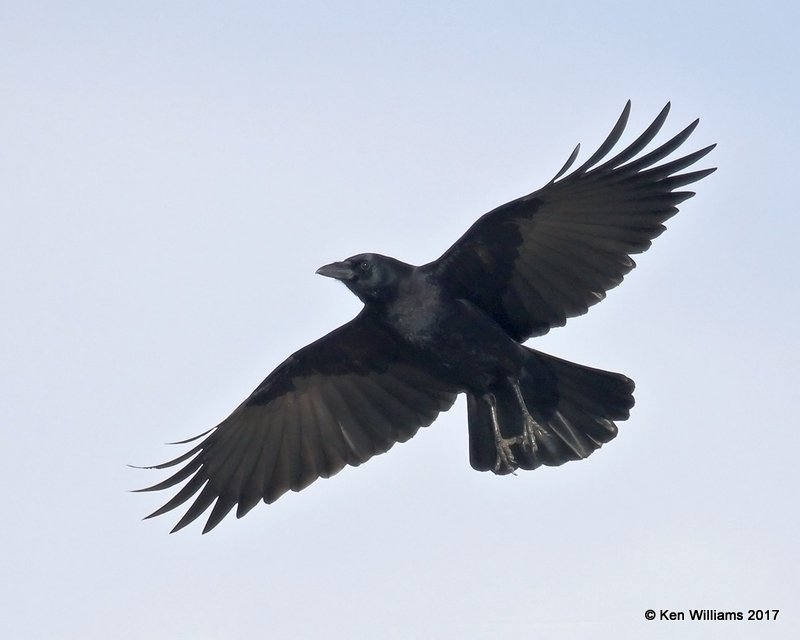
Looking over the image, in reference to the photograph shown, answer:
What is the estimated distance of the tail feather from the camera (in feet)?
39.0

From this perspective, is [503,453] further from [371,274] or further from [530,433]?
[371,274]

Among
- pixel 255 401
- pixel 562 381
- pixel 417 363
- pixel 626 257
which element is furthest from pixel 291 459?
pixel 626 257

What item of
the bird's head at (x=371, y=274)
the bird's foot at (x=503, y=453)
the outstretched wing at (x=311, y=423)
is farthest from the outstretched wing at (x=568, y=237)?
the outstretched wing at (x=311, y=423)

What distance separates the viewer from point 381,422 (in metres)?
12.8

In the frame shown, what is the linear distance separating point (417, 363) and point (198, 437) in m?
2.15

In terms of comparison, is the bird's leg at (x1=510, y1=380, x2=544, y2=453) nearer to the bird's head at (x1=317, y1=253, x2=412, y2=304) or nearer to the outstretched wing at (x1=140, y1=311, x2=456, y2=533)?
the outstretched wing at (x1=140, y1=311, x2=456, y2=533)

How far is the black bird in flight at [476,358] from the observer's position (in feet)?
37.1

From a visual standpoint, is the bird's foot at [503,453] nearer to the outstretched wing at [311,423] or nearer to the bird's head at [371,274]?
the outstretched wing at [311,423]

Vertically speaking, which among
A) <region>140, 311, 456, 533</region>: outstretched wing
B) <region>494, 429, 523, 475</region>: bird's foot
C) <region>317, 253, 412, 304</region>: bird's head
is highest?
<region>317, 253, 412, 304</region>: bird's head

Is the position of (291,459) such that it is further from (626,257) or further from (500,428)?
(626,257)

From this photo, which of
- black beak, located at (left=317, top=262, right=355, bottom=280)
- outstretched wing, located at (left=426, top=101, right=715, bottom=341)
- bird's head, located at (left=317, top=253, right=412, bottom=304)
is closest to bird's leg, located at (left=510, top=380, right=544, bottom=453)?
outstretched wing, located at (left=426, top=101, right=715, bottom=341)

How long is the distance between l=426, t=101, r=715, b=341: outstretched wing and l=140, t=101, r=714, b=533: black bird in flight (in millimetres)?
11

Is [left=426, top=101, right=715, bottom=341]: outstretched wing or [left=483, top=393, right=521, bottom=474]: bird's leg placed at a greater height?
[left=426, top=101, right=715, bottom=341]: outstretched wing

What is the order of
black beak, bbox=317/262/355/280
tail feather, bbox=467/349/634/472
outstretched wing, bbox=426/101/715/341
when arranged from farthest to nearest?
tail feather, bbox=467/349/634/472 < black beak, bbox=317/262/355/280 < outstretched wing, bbox=426/101/715/341
